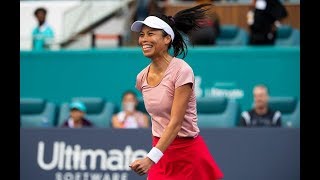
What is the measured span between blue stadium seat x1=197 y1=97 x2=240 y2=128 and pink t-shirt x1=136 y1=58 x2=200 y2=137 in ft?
14.7

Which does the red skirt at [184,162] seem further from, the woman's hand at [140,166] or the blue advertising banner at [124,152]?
the blue advertising banner at [124,152]


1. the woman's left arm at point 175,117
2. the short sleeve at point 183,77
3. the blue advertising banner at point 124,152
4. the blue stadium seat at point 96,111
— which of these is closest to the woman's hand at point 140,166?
the woman's left arm at point 175,117

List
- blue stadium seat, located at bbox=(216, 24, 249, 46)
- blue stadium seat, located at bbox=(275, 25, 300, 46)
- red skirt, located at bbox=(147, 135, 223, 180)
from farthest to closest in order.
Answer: blue stadium seat, located at bbox=(216, 24, 249, 46), blue stadium seat, located at bbox=(275, 25, 300, 46), red skirt, located at bbox=(147, 135, 223, 180)

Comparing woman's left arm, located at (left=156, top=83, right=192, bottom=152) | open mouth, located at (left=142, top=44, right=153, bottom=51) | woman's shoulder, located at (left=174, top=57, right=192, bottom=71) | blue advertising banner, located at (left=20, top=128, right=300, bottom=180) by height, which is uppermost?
open mouth, located at (left=142, top=44, right=153, bottom=51)

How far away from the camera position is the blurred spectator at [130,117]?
1072 centimetres

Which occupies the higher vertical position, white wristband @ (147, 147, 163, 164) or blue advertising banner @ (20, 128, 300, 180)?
white wristband @ (147, 147, 163, 164)

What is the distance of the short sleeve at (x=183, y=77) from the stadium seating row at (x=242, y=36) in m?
7.52

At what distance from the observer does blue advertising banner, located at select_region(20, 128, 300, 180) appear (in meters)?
8.22

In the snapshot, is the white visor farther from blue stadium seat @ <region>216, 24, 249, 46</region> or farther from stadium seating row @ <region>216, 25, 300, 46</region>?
blue stadium seat @ <region>216, 24, 249, 46</region>

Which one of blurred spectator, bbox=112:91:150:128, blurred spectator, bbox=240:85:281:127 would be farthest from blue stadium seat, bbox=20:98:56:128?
blurred spectator, bbox=240:85:281:127

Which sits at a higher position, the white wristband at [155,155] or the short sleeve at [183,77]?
the short sleeve at [183,77]

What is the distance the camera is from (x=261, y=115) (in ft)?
33.6

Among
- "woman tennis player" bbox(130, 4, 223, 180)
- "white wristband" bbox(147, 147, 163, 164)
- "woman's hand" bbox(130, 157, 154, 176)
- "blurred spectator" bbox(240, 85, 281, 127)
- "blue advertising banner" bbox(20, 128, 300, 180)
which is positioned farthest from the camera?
"blurred spectator" bbox(240, 85, 281, 127)

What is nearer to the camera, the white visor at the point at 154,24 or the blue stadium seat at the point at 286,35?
the white visor at the point at 154,24
